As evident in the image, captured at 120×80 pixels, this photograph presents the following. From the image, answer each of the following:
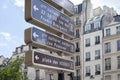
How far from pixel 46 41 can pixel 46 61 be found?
68cm

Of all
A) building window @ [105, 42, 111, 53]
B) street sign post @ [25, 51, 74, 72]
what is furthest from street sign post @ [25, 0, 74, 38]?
building window @ [105, 42, 111, 53]

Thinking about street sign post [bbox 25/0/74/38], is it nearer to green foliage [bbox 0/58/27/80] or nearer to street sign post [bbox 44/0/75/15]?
street sign post [bbox 44/0/75/15]

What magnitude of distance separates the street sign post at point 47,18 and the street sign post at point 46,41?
0.29 m

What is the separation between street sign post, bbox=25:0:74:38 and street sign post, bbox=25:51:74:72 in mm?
993

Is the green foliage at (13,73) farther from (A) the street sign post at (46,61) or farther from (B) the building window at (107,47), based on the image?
(B) the building window at (107,47)

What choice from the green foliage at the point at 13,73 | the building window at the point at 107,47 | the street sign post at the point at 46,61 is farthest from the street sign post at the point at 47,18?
the building window at the point at 107,47

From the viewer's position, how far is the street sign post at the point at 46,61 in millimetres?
9745

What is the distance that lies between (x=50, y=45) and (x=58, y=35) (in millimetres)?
1345

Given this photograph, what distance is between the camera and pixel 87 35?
6038cm

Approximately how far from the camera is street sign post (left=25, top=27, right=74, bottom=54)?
9891 millimetres

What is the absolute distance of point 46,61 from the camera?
10508 millimetres

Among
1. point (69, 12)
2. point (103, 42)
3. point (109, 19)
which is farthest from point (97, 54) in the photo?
point (69, 12)

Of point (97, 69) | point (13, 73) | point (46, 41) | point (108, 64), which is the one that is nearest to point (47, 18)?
point (46, 41)

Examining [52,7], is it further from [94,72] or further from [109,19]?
[109,19]
